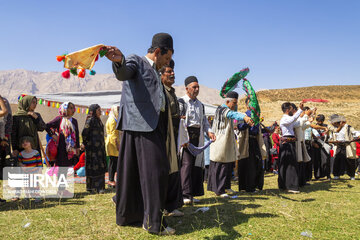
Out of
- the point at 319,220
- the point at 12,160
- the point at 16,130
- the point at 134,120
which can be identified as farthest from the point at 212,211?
the point at 16,130

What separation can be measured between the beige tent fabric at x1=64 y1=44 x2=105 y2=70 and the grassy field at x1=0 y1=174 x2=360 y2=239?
174 centimetres

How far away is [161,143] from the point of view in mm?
3270

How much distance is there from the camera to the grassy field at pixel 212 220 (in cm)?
318

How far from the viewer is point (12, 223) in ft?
11.9

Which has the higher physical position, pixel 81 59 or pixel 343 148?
pixel 81 59

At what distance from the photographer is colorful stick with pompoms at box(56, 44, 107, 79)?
248 centimetres

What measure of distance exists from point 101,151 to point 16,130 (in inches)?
63.6

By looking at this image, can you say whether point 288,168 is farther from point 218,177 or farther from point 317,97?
point 317,97

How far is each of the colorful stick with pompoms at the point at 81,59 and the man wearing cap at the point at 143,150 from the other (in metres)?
0.44

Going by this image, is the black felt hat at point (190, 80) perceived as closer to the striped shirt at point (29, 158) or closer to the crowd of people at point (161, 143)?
the crowd of people at point (161, 143)

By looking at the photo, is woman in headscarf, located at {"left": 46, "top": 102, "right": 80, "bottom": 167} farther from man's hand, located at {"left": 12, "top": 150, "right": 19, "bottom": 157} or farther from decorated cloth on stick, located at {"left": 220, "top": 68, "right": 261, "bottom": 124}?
decorated cloth on stick, located at {"left": 220, "top": 68, "right": 261, "bottom": 124}

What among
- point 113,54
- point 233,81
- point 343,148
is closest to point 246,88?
point 233,81

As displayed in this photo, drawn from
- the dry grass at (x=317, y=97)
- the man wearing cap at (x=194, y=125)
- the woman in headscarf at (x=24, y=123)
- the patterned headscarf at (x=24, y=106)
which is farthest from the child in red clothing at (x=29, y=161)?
the dry grass at (x=317, y=97)

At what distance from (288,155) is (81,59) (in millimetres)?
5241
